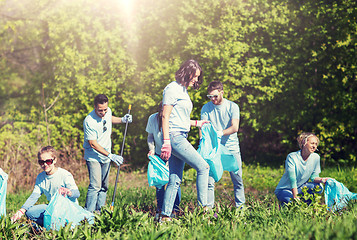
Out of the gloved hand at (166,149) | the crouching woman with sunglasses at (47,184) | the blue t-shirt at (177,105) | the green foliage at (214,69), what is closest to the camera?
the gloved hand at (166,149)

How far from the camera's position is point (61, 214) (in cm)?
372

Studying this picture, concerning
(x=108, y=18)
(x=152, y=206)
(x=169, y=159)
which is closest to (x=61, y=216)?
(x=169, y=159)

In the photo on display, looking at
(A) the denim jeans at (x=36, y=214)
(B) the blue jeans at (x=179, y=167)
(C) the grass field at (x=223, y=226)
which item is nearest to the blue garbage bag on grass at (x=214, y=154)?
(B) the blue jeans at (x=179, y=167)

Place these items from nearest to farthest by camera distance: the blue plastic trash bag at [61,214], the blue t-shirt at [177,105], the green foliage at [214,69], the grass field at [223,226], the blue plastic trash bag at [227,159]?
1. the grass field at [223,226]
2. the blue plastic trash bag at [61,214]
3. the blue t-shirt at [177,105]
4. the blue plastic trash bag at [227,159]
5. the green foliage at [214,69]

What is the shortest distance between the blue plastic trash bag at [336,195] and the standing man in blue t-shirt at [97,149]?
2331mm

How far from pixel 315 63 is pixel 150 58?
345 centimetres

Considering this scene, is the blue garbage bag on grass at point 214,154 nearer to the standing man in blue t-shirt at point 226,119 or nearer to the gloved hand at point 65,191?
the standing man in blue t-shirt at point 226,119

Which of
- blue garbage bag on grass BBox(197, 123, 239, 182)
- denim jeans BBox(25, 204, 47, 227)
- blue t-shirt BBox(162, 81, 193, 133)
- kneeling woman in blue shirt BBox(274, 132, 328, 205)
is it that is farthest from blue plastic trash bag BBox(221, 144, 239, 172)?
denim jeans BBox(25, 204, 47, 227)

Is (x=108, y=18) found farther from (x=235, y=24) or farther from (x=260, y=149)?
(x=260, y=149)

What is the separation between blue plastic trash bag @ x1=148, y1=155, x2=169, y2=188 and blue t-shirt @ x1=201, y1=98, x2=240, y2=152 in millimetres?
941

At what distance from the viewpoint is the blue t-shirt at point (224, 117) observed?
4.79m

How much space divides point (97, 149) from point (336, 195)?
2697 millimetres

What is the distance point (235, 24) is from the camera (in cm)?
818

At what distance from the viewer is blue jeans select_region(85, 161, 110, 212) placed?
4.77 metres
